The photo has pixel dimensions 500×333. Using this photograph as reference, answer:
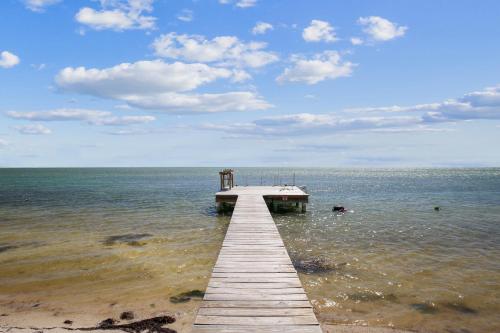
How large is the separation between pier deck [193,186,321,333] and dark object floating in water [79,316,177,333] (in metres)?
1.55

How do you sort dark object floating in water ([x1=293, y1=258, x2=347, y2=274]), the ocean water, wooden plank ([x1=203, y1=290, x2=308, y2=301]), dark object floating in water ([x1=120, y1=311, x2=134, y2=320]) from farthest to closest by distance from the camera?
dark object floating in water ([x1=293, y1=258, x2=347, y2=274]) → the ocean water → dark object floating in water ([x1=120, y1=311, x2=134, y2=320]) → wooden plank ([x1=203, y1=290, x2=308, y2=301])

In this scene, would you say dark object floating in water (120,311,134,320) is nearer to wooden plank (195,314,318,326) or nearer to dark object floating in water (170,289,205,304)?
dark object floating in water (170,289,205,304)

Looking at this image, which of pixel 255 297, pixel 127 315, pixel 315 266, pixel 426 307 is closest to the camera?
pixel 255 297

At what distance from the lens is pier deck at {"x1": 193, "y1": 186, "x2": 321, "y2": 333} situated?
5.95 metres

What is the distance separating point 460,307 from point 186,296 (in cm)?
740

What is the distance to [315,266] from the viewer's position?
12.8m

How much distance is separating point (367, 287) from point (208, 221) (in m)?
13.5

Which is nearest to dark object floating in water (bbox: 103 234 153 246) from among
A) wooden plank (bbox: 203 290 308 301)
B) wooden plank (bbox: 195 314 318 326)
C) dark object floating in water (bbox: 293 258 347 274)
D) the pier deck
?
the pier deck

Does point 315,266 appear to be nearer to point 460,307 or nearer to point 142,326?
point 460,307

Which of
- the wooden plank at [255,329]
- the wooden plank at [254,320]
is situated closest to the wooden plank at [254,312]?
the wooden plank at [254,320]

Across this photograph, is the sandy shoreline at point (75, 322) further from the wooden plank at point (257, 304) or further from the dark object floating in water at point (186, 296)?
the wooden plank at point (257, 304)

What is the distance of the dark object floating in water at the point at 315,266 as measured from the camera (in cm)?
1229

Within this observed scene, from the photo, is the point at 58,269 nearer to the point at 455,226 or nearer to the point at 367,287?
the point at 367,287

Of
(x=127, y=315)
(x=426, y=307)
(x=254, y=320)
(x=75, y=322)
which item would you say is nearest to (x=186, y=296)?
(x=127, y=315)
